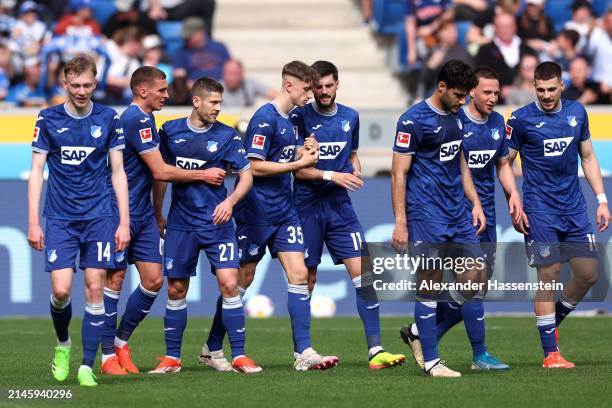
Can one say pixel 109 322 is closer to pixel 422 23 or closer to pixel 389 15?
pixel 422 23

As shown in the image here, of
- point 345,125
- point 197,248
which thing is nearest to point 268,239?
point 197,248

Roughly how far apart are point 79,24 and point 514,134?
33.7 ft

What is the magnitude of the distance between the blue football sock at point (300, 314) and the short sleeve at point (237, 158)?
99cm

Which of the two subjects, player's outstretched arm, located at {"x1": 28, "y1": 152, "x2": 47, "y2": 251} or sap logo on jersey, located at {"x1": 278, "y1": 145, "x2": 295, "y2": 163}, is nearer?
player's outstretched arm, located at {"x1": 28, "y1": 152, "x2": 47, "y2": 251}

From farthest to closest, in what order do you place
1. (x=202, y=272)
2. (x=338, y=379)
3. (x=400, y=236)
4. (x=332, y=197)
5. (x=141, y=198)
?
(x=202, y=272), (x=332, y=197), (x=141, y=198), (x=338, y=379), (x=400, y=236)

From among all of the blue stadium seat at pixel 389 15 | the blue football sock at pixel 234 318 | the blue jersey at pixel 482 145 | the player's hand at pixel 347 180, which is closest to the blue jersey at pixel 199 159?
the blue football sock at pixel 234 318

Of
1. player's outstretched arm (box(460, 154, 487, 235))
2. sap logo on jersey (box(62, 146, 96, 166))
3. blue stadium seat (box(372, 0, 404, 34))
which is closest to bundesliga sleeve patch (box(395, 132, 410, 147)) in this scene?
player's outstretched arm (box(460, 154, 487, 235))

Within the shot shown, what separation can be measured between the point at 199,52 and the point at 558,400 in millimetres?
11968

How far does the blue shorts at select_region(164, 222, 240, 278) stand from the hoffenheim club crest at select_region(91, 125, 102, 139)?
1.15 m

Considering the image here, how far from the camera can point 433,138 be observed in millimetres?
9648

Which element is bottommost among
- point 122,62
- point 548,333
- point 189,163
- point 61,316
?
point 548,333

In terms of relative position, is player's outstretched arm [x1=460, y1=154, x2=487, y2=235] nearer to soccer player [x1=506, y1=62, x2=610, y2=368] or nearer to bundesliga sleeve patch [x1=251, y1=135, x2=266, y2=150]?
soccer player [x1=506, y1=62, x2=610, y2=368]

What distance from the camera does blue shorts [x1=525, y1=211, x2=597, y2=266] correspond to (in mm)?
10484

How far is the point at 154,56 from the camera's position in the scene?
757 inches
